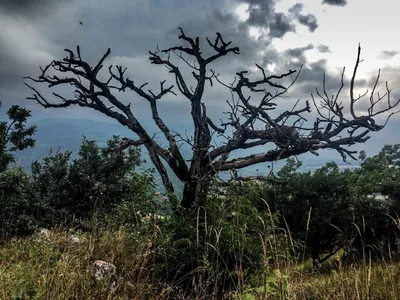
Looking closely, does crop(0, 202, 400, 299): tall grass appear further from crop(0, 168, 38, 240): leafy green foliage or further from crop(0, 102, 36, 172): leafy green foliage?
crop(0, 102, 36, 172): leafy green foliage

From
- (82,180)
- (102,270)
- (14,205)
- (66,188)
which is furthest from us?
(66,188)

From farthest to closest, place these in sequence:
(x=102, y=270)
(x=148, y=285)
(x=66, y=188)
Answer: (x=66, y=188)
(x=102, y=270)
(x=148, y=285)

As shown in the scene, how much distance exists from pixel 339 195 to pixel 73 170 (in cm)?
1881

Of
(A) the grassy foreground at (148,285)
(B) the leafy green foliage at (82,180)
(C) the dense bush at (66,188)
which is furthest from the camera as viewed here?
(B) the leafy green foliage at (82,180)

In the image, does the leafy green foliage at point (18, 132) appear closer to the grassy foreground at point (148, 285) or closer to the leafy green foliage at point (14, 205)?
the leafy green foliage at point (14, 205)

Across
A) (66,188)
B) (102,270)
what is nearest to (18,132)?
(66,188)

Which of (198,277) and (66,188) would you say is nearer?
(198,277)

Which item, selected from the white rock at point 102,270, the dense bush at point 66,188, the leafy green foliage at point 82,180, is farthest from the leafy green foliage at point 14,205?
the white rock at point 102,270

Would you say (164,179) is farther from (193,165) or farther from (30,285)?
(30,285)

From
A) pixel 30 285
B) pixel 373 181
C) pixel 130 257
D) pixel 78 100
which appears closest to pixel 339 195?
pixel 373 181

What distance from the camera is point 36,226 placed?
13242 millimetres

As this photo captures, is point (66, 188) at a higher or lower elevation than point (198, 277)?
higher

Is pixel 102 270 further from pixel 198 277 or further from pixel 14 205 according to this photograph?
pixel 14 205

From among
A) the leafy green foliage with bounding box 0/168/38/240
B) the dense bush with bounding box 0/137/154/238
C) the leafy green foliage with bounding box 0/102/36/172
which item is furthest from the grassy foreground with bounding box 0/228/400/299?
the leafy green foliage with bounding box 0/102/36/172
